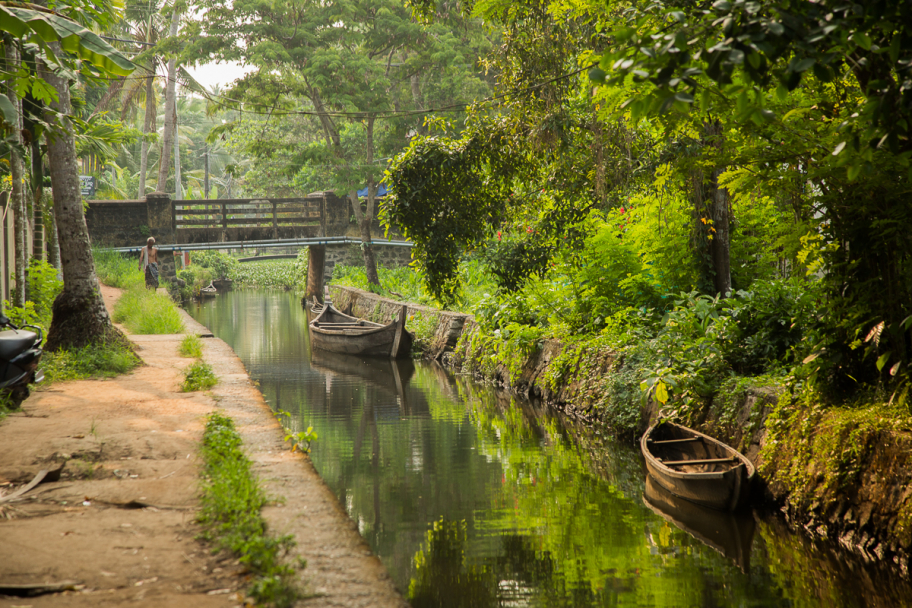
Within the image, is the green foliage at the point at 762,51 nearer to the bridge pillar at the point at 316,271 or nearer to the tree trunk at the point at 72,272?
the tree trunk at the point at 72,272

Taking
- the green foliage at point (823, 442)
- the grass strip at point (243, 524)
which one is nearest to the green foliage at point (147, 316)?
Result: the grass strip at point (243, 524)

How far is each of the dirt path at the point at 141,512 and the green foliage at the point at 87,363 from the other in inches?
40.4

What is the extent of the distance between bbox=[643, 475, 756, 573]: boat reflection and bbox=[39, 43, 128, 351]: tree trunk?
7299 mm

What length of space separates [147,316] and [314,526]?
11824 millimetres

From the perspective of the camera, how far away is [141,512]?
172 inches

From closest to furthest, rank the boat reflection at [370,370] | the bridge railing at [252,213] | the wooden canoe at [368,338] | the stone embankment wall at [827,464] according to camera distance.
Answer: the stone embankment wall at [827,464] → the boat reflection at [370,370] → the wooden canoe at [368,338] → the bridge railing at [252,213]

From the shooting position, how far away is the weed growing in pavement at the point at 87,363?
8.73 metres

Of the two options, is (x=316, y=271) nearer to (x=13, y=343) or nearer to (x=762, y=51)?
(x=13, y=343)

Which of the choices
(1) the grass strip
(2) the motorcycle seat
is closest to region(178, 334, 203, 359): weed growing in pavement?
(2) the motorcycle seat

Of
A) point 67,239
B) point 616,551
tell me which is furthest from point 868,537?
point 67,239

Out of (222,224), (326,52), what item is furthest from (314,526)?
(222,224)

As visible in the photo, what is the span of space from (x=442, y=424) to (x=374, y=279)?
15422 mm

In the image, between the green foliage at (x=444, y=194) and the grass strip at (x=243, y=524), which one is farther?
the green foliage at (x=444, y=194)

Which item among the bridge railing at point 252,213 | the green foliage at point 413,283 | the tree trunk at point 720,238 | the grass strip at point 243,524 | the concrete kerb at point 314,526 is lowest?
the concrete kerb at point 314,526
